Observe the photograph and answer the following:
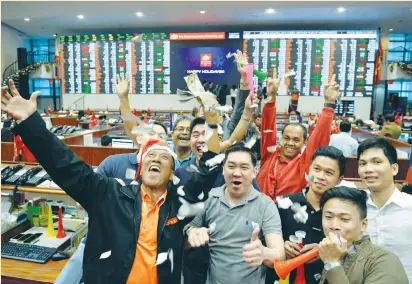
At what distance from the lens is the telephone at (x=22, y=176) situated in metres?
3.13

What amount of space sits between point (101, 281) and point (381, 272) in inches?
46.0

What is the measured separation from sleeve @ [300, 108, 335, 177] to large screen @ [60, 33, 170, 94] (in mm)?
8908

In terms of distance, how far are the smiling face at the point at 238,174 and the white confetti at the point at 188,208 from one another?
0.18 m

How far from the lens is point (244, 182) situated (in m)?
1.76

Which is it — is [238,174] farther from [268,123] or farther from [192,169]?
[268,123]

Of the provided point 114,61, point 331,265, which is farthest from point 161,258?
point 114,61

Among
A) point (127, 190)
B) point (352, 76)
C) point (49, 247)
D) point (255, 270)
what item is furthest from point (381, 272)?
point (352, 76)

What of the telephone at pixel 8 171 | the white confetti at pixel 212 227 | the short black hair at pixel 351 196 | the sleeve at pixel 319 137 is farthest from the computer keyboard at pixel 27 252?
the short black hair at pixel 351 196

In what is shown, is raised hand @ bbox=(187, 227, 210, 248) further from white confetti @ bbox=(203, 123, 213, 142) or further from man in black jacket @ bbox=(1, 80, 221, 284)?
white confetti @ bbox=(203, 123, 213, 142)

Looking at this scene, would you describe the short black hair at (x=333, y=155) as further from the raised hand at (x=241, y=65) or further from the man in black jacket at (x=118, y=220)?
the raised hand at (x=241, y=65)

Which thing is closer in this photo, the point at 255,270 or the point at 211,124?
the point at 255,270

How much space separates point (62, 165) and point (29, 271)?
4.44 feet

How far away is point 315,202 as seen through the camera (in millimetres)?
1857

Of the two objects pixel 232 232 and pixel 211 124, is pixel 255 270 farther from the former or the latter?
pixel 211 124
